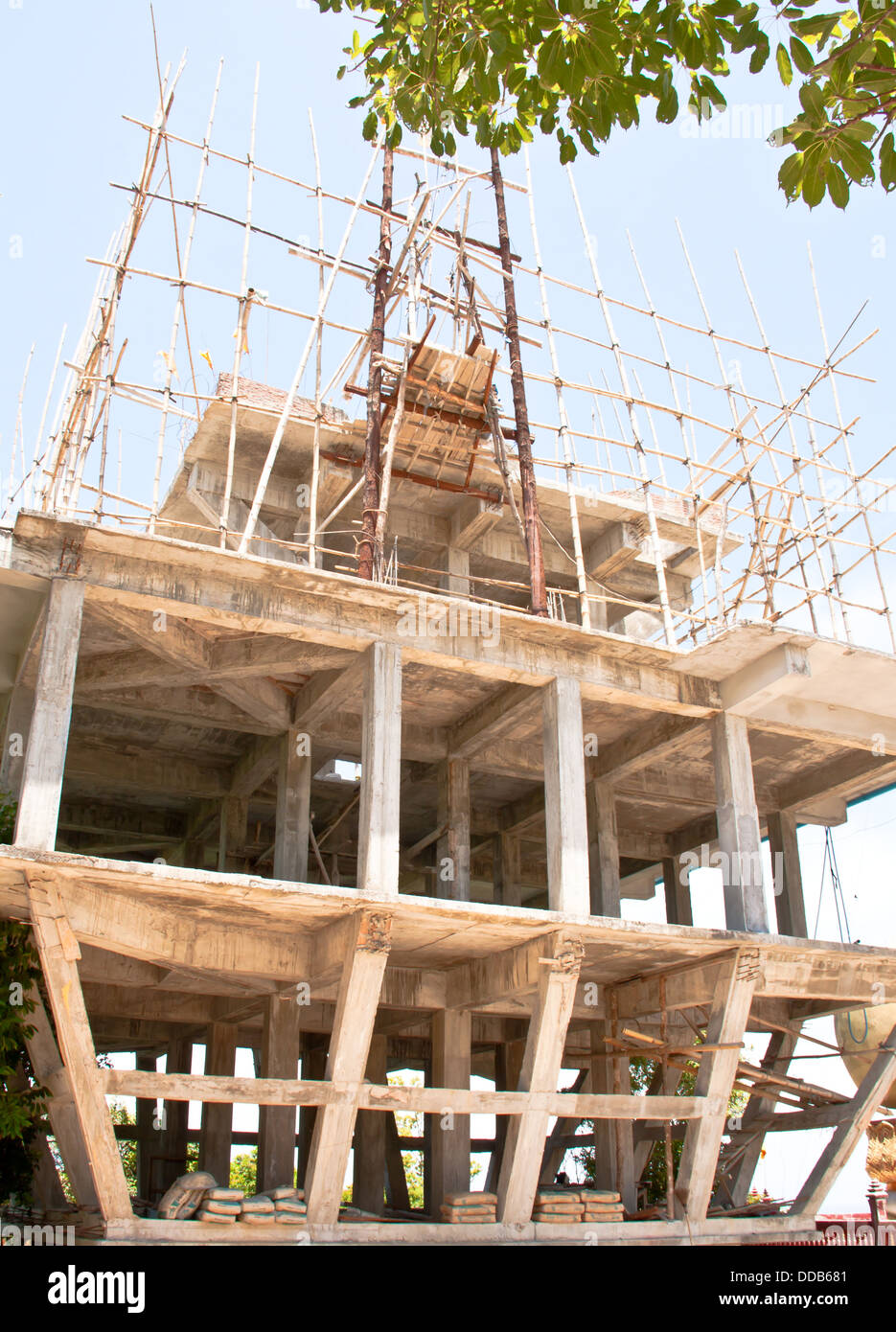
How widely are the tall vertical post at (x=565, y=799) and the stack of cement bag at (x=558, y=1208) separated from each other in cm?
378

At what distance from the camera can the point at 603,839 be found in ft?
65.4

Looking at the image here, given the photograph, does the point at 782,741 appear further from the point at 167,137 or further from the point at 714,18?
the point at 714,18

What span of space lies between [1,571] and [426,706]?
719cm

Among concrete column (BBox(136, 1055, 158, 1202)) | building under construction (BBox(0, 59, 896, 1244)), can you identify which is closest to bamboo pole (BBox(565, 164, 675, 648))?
building under construction (BBox(0, 59, 896, 1244))

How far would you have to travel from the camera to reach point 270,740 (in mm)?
19172

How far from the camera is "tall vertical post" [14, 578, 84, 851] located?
12.4 m

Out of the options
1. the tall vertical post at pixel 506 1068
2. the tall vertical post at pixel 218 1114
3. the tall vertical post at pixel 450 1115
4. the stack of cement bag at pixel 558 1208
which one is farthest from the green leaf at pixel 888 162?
the tall vertical post at pixel 506 1068

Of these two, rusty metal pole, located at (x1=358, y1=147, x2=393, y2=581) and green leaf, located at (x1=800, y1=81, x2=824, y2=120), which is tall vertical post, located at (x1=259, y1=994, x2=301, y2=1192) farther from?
green leaf, located at (x1=800, y1=81, x2=824, y2=120)

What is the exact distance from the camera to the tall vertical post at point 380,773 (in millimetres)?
13906

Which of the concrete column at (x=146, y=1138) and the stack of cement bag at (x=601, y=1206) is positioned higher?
the concrete column at (x=146, y=1138)

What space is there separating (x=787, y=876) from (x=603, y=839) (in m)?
4.11

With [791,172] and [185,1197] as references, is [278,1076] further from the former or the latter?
[791,172]

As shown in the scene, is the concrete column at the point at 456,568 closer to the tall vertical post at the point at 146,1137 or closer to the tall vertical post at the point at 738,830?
the tall vertical post at the point at 738,830

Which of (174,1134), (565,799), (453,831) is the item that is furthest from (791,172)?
(174,1134)
